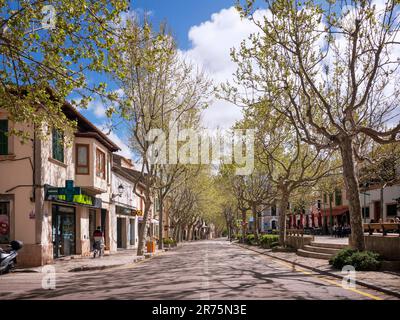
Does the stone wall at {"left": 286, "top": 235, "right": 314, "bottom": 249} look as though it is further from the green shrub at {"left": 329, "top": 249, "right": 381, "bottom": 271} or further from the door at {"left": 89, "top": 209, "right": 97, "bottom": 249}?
the door at {"left": 89, "top": 209, "right": 97, "bottom": 249}

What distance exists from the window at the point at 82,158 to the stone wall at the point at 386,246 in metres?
15.6

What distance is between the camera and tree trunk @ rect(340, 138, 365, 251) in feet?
60.1

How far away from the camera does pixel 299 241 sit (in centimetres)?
3045

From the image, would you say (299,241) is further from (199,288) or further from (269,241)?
(199,288)

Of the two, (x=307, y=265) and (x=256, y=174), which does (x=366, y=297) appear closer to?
(x=307, y=265)

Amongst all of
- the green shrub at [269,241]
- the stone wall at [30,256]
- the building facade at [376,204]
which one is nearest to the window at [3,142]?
the stone wall at [30,256]

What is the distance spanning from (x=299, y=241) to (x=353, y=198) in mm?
12375

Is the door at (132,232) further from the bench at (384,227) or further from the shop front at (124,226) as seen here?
the bench at (384,227)

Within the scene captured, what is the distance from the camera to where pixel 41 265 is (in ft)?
72.3

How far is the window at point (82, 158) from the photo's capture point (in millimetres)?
27984

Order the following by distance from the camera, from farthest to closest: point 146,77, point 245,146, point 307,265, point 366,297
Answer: point 245,146, point 146,77, point 307,265, point 366,297

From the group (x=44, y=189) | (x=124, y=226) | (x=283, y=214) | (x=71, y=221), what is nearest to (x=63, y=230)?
(x=71, y=221)
